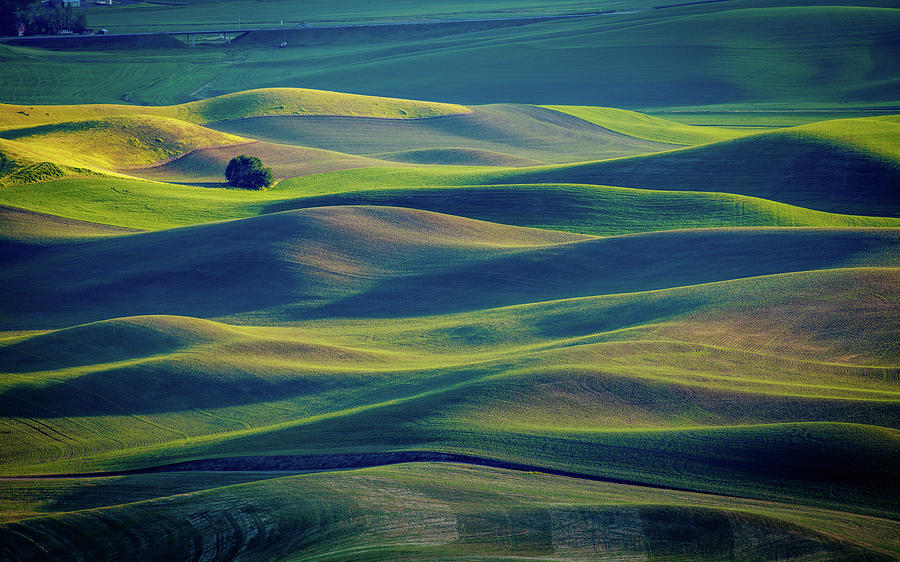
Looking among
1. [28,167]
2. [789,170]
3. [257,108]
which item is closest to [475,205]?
[789,170]

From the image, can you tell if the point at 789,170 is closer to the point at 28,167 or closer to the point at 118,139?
the point at 28,167

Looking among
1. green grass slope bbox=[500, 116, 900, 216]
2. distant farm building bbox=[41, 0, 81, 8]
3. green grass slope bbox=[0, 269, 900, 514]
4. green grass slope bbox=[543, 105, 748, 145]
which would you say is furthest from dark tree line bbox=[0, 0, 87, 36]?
green grass slope bbox=[0, 269, 900, 514]

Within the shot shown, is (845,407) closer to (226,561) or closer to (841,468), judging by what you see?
(841,468)

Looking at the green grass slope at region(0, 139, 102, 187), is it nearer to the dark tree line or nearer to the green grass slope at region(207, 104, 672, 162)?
the green grass slope at region(207, 104, 672, 162)

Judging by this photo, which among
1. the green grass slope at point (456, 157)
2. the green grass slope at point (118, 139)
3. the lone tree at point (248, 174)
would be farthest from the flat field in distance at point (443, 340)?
the lone tree at point (248, 174)

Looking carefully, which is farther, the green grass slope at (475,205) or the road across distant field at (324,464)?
the green grass slope at (475,205)

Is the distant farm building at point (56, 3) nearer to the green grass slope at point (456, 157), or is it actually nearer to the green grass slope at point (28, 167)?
the green grass slope at point (456, 157)

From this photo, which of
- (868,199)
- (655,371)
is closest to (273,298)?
(655,371)
